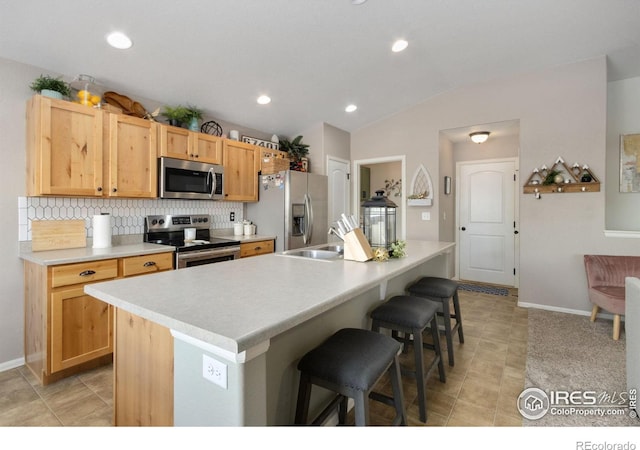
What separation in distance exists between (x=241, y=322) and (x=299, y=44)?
2.81 meters

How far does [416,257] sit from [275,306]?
1390 mm

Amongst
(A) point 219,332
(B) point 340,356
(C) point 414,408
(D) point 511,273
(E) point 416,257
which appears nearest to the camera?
(A) point 219,332

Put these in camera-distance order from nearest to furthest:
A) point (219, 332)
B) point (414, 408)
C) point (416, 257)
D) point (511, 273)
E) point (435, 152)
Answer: point (219, 332) → point (414, 408) → point (416, 257) → point (435, 152) → point (511, 273)

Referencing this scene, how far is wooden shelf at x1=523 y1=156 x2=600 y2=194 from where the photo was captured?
3676mm

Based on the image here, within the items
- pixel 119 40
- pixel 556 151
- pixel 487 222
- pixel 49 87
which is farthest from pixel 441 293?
pixel 49 87

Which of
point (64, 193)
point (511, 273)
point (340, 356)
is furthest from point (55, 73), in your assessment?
point (511, 273)

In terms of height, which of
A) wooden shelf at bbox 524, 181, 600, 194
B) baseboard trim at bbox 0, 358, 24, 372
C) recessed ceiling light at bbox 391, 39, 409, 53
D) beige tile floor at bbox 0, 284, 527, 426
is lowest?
beige tile floor at bbox 0, 284, 527, 426

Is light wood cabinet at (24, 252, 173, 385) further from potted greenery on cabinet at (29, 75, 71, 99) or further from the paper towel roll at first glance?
potted greenery on cabinet at (29, 75, 71, 99)

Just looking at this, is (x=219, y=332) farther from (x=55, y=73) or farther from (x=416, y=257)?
(x=55, y=73)

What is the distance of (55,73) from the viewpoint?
2.72 metres

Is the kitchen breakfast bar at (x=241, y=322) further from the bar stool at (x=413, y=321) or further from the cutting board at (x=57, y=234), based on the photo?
the cutting board at (x=57, y=234)

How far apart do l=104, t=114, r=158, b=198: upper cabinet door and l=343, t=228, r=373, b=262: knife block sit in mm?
2145

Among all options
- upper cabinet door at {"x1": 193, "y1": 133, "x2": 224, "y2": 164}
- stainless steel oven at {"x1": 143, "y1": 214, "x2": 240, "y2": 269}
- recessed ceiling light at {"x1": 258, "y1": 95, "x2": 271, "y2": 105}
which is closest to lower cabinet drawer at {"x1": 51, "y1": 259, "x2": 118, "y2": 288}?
stainless steel oven at {"x1": 143, "y1": 214, "x2": 240, "y2": 269}

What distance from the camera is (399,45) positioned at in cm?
326
